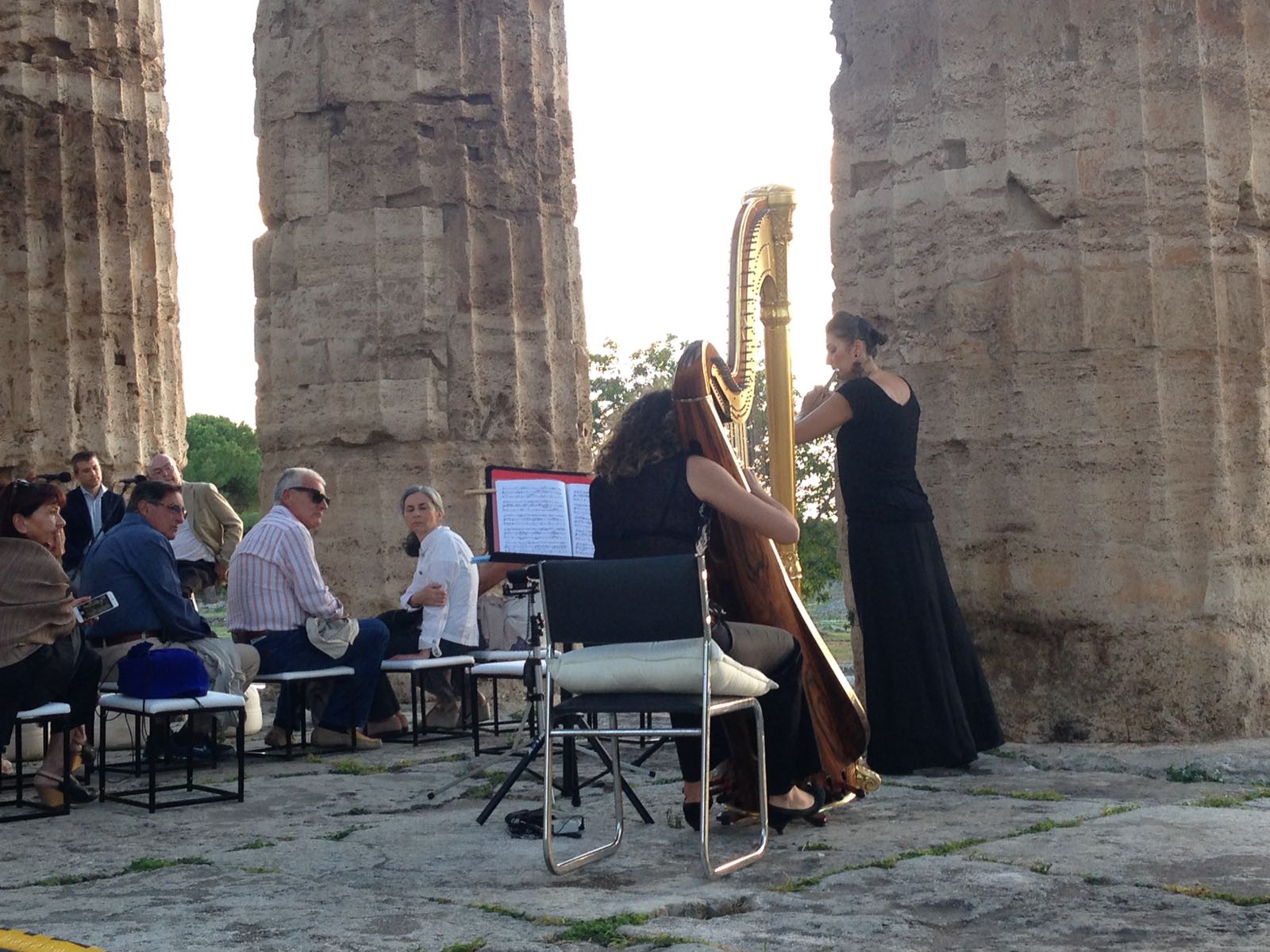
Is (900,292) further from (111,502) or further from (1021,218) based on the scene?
(111,502)

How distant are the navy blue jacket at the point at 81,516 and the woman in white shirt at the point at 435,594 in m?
1.69

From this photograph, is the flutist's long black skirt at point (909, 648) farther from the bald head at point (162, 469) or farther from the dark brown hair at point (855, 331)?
the bald head at point (162, 469)

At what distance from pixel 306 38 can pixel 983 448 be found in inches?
209

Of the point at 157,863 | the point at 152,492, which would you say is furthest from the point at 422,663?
the point at 157,863

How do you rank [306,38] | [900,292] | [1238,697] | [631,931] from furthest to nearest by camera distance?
[306,38]
[900,292]
[1238,697]
[631,931]

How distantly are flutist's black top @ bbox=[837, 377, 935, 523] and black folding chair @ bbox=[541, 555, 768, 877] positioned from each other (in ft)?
5.32

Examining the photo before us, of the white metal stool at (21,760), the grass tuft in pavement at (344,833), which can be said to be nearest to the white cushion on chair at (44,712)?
the white metal stool at (21,760)

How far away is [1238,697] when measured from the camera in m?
6.30

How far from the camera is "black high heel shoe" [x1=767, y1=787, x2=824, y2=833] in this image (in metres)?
4.92

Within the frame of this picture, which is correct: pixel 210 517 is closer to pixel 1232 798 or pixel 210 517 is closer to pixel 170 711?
pixel 170 711

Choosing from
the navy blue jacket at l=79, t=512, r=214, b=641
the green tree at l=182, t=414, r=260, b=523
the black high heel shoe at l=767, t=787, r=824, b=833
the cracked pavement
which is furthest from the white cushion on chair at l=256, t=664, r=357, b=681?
the green tree at l=182, t=414, r=260, b=523

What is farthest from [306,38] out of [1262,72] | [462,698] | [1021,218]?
[1262,72]

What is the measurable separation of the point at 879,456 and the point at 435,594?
9.10 ft

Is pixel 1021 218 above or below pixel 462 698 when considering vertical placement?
above
